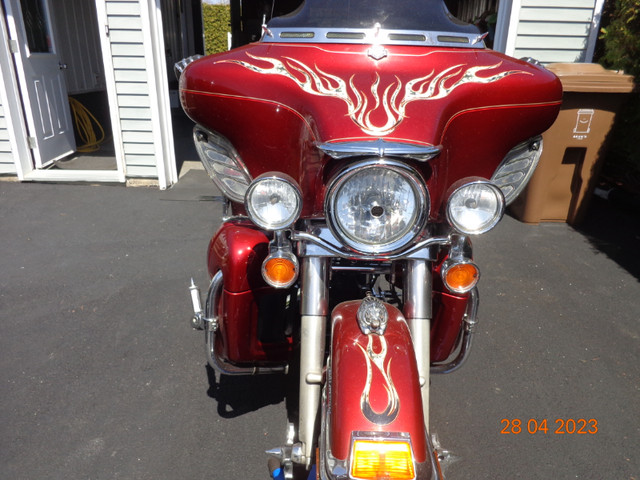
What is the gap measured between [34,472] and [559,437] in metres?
2.31

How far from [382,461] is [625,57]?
5042mm

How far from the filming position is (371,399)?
1.23m

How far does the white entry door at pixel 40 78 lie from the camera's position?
216 inches

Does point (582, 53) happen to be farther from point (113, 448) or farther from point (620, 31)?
point (113, 448)

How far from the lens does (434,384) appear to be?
8.27ft

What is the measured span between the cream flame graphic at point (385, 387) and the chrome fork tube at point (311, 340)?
0.20 m

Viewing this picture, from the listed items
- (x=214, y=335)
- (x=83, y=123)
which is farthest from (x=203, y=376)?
(x=83, y=123)

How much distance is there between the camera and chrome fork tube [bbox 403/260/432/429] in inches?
57.7

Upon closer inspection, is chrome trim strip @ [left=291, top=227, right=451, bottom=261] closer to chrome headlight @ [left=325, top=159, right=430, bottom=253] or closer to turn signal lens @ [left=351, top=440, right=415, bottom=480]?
chrome headlight @ [left=325, top=159, right=430, bottom=253]

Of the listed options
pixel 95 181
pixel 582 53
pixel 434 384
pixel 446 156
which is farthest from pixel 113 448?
pixel 582 53

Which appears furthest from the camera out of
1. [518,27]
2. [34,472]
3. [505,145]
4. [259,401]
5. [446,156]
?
[518,27]

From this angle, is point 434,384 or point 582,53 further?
point 582,53
